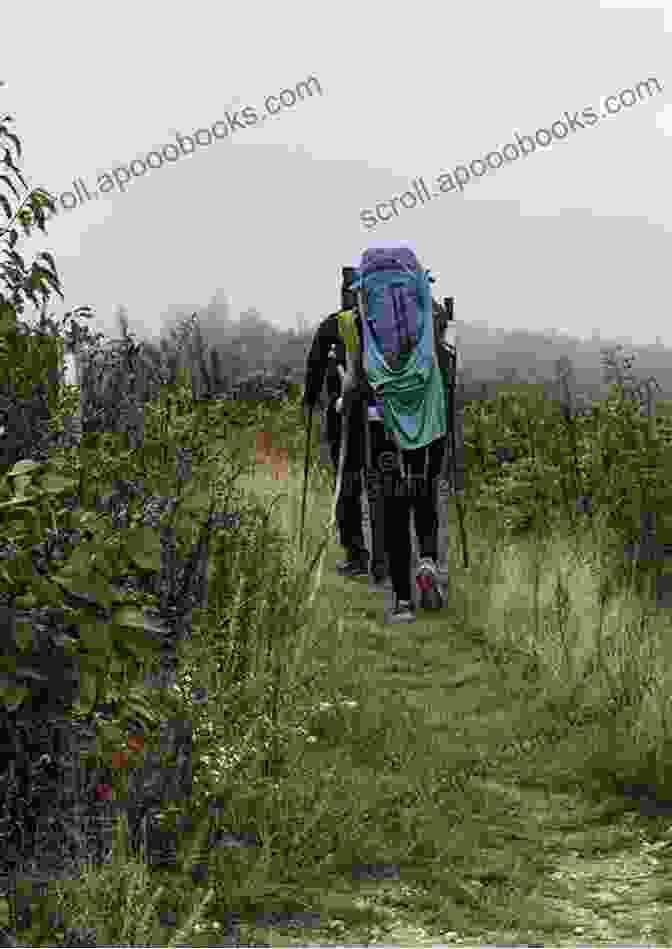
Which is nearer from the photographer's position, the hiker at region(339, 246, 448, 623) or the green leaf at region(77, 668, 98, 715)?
the green leaf at region(77, 668, 98, 715)

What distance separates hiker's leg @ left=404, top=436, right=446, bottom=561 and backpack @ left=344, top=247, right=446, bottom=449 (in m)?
0.16

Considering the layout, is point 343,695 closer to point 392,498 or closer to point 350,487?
point 392,498

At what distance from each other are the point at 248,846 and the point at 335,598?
462cm

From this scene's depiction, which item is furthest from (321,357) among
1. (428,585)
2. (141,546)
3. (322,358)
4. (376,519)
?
(141,546)

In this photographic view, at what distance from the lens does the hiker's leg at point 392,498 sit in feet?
25.3

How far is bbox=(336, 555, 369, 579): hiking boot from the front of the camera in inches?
362

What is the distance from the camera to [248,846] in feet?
14.3

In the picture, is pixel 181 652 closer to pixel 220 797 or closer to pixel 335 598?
pixel 220 797

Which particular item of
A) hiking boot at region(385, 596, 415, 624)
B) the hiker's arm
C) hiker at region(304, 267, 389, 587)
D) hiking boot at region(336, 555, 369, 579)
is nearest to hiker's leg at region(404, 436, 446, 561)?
hiking boot at region(385, 596, 415, 624)

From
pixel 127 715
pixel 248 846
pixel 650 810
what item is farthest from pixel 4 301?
pixel 650 810

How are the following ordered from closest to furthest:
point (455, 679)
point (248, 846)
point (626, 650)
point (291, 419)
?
point (248, 846)
point (626, 650)
point (455, 679)
point (291, 419)

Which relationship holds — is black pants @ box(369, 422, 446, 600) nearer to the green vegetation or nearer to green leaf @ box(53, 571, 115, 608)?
the green vegetation

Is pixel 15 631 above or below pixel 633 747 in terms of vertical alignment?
above

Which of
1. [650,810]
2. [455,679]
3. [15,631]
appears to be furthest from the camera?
[455,679]
